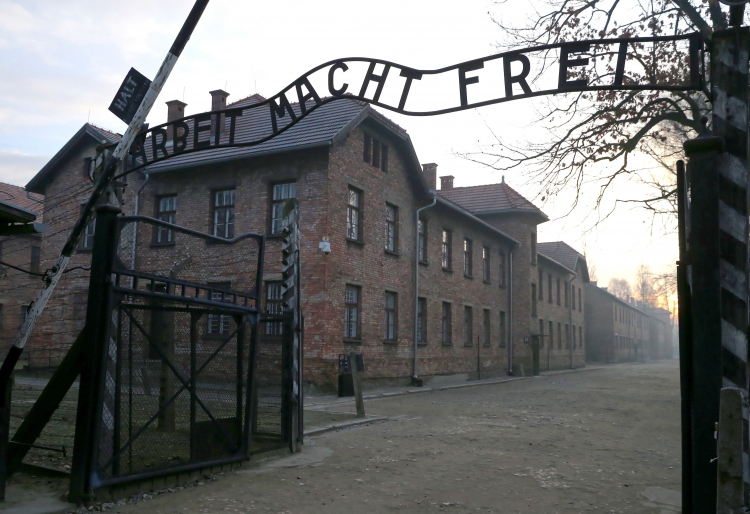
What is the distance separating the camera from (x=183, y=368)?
6.55 metres

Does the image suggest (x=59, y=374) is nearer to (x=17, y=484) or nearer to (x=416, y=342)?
(x=17, y=484)

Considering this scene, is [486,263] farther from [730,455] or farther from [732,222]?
[730,455]

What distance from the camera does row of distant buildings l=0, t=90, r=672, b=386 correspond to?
19.0 metres

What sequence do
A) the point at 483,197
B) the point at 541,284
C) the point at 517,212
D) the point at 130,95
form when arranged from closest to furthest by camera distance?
1. the point at 130,95
2. the point at 517,212
3. the point at 483,197
4. the point at 541,284

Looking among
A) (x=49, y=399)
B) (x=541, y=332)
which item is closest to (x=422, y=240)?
(x=541, y=332)

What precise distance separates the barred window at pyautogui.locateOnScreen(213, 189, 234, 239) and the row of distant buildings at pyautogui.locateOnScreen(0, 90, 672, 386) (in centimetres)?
4

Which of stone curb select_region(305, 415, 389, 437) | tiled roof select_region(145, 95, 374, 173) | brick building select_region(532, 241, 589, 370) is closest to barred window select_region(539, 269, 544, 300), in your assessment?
brick building select_region(532, 241, 589, 370)

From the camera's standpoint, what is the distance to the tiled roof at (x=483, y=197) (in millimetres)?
36188

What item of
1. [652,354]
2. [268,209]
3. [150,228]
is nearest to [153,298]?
[268,209]

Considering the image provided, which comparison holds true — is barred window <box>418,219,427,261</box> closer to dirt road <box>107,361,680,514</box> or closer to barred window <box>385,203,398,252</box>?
barred window <box>385,203,398,252</box>

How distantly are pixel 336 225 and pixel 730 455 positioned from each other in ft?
53.7

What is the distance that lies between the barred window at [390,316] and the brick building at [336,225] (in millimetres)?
37

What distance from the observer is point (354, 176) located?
2031 cm

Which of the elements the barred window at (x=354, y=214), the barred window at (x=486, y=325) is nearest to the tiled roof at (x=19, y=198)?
the barred window at (x=354, y=214)
